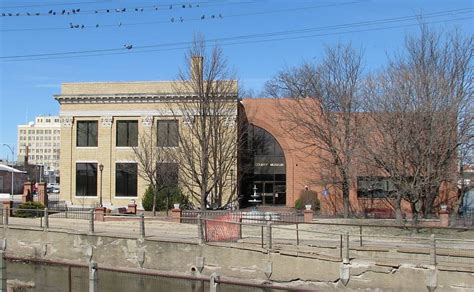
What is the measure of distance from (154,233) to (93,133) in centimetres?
2716

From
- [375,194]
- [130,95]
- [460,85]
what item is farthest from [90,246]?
[130,95]

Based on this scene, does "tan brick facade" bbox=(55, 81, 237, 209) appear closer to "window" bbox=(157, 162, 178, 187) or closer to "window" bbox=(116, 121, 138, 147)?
"window" bbox=(116, 121, 138, 147)

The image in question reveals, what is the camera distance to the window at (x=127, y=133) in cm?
4790

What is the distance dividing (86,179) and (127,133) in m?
5.49

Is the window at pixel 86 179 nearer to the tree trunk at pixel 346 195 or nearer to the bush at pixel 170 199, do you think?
the bush at pixel 170 199

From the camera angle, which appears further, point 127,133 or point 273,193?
point 127,133

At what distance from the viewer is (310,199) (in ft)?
144

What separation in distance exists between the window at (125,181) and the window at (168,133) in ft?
13.3

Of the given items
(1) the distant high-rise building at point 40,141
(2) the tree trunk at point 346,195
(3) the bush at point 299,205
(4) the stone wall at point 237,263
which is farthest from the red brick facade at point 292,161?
(1) the distant high-rise building at point 40,141

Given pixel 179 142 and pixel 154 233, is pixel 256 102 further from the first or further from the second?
pixel 154 233

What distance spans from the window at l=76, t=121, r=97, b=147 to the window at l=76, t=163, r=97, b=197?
1.85 meters

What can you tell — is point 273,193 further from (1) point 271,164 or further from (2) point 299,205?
(2) point 299,205

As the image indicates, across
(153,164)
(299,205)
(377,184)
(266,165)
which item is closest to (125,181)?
(153,164)

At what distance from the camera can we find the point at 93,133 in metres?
48.7
